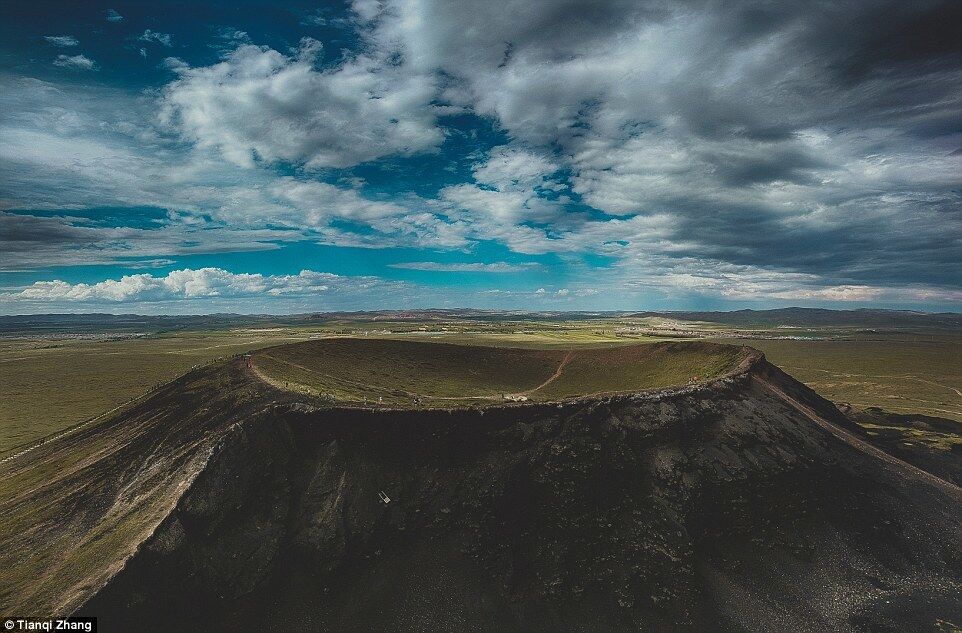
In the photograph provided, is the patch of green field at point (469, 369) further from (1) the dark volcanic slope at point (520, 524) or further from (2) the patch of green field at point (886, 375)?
(2) the patch of green field at point (886, 375)

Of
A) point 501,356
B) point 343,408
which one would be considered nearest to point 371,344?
point 501,356

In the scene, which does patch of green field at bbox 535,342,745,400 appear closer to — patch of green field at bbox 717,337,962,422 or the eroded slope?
the eroded slope

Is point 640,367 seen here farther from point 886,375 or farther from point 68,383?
point 68,383

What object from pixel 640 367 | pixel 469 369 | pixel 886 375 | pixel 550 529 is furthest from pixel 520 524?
pixel 886 375

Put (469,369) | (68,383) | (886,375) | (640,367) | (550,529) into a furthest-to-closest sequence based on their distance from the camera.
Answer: (886,375), (68,383), (469,369), (640,367), (550,529)

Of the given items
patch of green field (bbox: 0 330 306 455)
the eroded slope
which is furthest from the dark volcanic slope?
patch of green field (bbox: 0 330 306 455)

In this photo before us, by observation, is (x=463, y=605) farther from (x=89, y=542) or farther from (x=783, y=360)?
(x=783, y=360)
